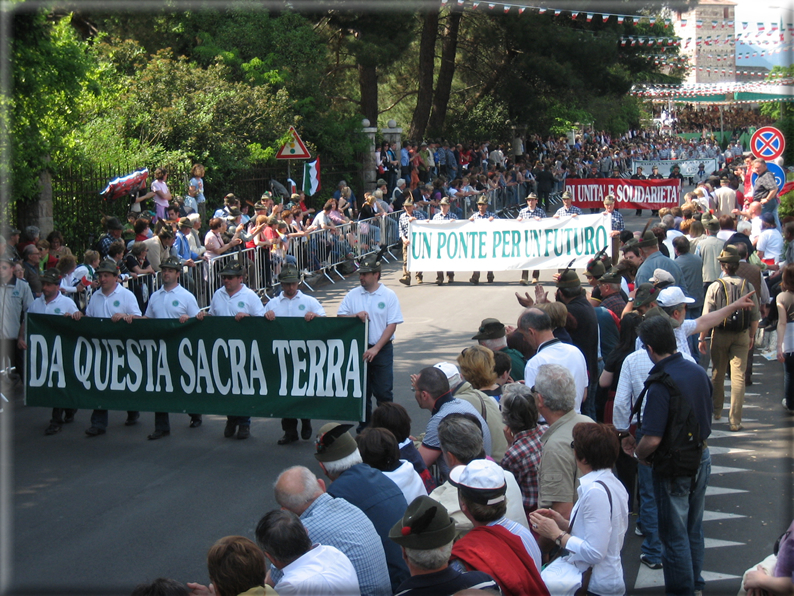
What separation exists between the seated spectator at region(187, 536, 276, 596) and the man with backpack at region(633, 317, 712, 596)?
2625 mm

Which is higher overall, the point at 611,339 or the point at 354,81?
the point at 354,81

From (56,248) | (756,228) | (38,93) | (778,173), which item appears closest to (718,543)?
(756,228)

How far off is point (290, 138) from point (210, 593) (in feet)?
57.4

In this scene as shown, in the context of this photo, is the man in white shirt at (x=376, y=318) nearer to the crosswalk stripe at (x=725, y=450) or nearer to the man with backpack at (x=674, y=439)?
the crosswalk stripe at (x=725, y=450)

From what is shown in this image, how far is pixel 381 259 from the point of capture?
806 inches

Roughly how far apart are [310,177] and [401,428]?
17.6 metres

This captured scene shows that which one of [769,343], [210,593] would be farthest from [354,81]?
[210,593]

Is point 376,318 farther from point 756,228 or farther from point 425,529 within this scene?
point 756,228

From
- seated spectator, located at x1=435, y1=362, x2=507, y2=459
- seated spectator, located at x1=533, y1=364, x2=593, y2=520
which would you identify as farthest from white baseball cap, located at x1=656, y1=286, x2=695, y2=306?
seated spectator, located at x1=533, y1=364, x2=593, y2=520

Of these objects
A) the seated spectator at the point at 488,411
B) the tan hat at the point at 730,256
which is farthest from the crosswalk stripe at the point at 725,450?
the seated spectator at the point at 488,411

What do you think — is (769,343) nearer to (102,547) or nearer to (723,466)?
(723,466)

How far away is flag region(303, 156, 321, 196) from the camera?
22094 millimetres

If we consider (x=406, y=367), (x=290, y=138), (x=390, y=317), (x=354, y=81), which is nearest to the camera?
(x=390, y=317)

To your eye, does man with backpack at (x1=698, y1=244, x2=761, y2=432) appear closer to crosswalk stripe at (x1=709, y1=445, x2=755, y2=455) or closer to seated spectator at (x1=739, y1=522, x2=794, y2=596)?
crosswalk stripe at (x1=709, y1=445, x2=755, y2=455)
